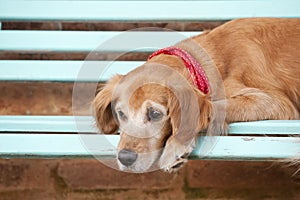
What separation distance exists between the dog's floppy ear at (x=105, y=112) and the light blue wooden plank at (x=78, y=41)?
60 cm

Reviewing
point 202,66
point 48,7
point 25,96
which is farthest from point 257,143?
point 25,96

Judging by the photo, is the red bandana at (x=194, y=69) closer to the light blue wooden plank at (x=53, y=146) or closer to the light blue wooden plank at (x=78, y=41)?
the light blue wooden plank at (x=53, y=146)

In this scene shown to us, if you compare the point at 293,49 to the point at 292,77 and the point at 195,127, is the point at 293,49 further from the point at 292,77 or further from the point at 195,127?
the point at 195,127

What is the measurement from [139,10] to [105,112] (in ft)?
2.79

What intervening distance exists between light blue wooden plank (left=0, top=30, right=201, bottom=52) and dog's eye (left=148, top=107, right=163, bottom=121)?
792 millimetres

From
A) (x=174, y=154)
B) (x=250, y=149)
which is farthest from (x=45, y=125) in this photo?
(x=250, y=149)

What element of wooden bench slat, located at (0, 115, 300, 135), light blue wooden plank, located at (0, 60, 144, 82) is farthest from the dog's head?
light blue wooden plank, located at (0, 60, 144, 82)

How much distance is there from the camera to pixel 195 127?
74.4 inches

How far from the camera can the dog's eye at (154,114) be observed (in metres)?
1.95

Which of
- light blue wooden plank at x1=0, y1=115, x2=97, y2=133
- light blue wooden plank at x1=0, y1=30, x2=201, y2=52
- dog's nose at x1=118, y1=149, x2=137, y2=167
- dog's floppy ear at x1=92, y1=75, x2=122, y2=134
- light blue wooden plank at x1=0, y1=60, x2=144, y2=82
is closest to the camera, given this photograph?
dog's nose at x1=118, y1=149, x2=137, y2=167

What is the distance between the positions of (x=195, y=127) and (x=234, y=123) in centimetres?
18

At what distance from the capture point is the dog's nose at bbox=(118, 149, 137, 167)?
73.0 inches

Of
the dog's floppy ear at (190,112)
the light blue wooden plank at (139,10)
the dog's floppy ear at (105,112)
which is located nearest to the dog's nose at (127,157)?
the dog's floppy ear at (190,112)

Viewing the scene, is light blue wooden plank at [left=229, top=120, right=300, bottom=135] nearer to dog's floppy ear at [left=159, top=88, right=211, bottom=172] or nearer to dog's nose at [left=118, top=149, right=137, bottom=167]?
dog's floppy ear at [left=159, top=88, right=211, bottom=172]
